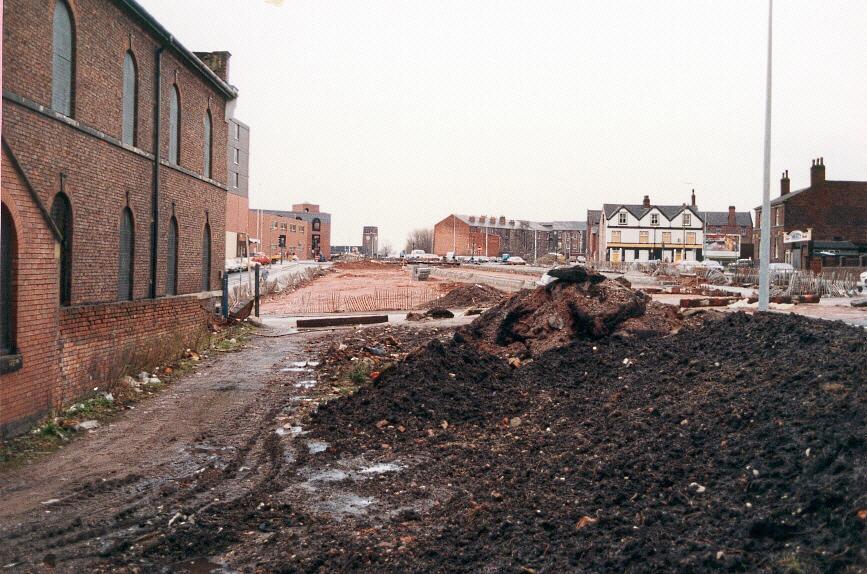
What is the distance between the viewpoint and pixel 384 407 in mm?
11250

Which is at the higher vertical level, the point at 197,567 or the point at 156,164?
the point at 156,164

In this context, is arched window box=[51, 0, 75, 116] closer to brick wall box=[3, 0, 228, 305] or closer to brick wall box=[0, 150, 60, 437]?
brick wall box=[3, 0, 228, 305]

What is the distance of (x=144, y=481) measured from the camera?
8.34m

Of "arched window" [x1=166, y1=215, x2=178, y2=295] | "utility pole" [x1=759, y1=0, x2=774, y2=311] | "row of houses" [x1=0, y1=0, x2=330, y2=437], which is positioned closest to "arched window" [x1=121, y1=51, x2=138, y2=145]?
"row of houses" [x1=0, y1=0, x2=330, y2=437]

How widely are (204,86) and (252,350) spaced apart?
9673 mm

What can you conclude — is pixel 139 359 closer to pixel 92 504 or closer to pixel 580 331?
pixel 92 504

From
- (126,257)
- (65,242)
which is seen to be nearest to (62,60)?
(65,242)

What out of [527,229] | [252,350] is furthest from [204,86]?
[527,229]

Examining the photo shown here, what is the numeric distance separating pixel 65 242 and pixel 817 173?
6109 centimetres

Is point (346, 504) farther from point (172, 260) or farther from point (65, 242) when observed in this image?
point (172, 260)

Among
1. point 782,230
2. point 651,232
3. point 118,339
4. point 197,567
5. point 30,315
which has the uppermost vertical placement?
point 651,232

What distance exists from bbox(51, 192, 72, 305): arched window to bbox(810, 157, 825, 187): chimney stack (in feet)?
198

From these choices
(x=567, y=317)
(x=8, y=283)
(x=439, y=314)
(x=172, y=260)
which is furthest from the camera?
(x=439, y=314)

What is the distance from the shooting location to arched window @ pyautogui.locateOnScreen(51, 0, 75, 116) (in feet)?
46.2
